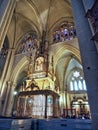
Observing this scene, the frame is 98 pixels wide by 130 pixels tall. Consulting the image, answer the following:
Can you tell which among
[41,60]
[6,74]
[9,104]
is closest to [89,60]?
[41,60]

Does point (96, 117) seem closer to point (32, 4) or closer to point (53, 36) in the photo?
point (53, 36)

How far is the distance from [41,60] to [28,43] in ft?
18.5

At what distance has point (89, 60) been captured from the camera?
4.31 metres

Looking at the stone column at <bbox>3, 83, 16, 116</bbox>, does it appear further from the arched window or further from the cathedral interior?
the arched window

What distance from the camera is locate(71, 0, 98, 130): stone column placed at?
3666 mm

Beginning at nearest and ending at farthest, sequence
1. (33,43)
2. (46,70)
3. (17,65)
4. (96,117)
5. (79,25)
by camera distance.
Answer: (96,117), (79,25), (46,70), (17,65), (33,43)

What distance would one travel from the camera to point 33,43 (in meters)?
16.3

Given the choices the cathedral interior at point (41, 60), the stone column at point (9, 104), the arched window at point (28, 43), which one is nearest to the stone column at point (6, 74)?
the cathedral interior at point (41, 60)

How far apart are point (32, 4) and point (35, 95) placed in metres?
11.1

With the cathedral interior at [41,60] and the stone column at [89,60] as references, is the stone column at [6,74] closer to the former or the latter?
the cathedral interior at [41,60]

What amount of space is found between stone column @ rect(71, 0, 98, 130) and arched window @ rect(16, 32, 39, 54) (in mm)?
11076

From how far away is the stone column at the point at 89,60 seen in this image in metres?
3.67

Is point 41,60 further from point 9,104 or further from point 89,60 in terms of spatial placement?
point 89,60

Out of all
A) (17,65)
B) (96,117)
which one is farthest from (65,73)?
(96,117)
